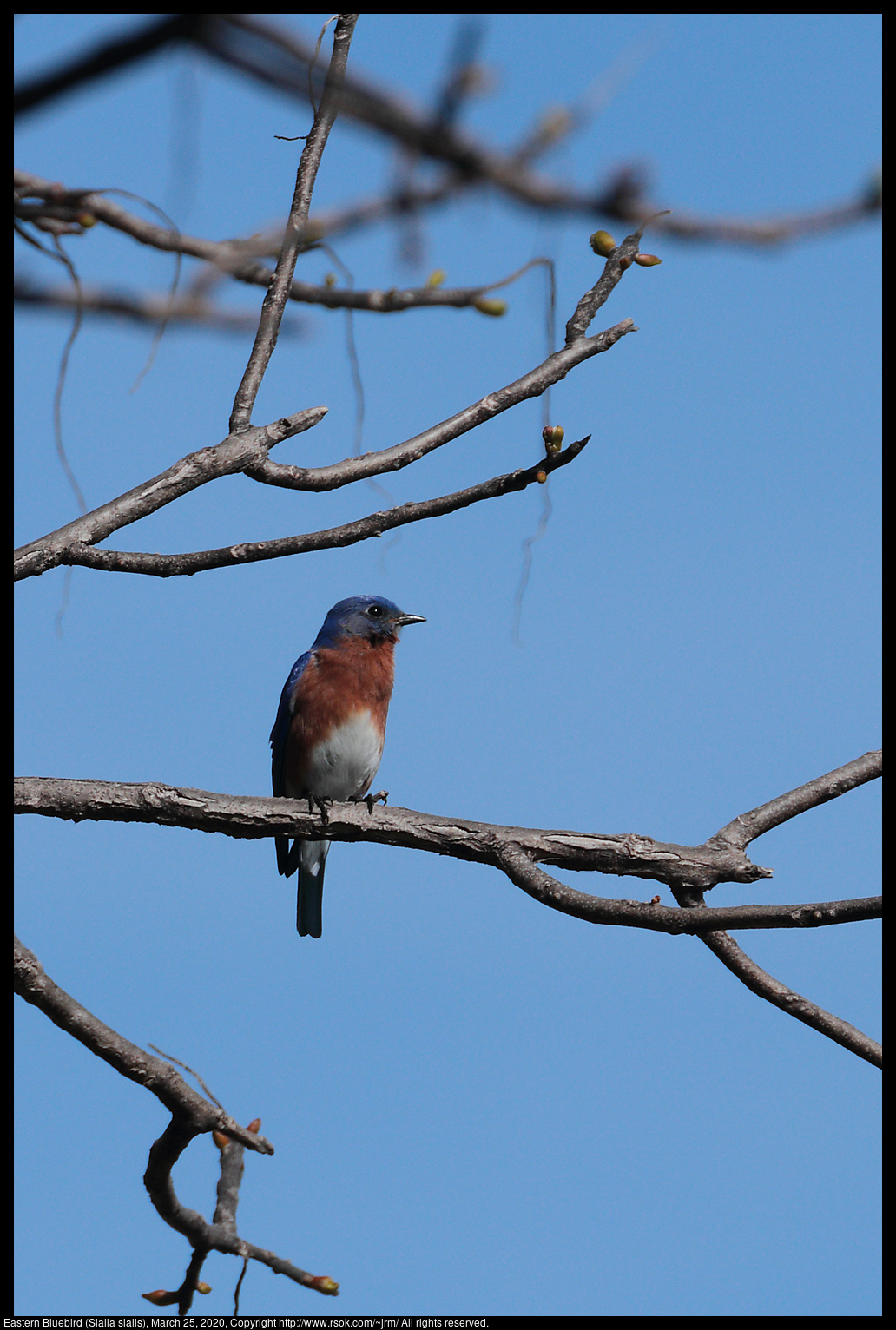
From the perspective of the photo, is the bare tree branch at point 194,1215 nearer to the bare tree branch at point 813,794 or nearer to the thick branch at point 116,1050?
the thick branch at point 116,1050

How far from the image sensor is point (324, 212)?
4.90ft

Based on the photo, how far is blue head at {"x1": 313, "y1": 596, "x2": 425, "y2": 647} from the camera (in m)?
7.63

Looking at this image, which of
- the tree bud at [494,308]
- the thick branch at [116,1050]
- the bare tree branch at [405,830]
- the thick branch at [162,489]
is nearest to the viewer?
the tree bud at [494,308]

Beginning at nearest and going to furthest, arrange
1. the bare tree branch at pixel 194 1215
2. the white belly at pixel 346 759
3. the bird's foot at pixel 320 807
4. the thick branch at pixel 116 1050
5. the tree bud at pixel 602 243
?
the bare tree branch at pixel 194 1215 < the thick branch at pixel 116 1050 < the tree bud at pixel 602 243 < the bird's foot at pixel 320 807 < the white belly at pixel 346 759

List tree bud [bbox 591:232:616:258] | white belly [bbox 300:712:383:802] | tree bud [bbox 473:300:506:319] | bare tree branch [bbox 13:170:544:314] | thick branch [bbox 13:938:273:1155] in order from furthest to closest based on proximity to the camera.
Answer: white belly [bbox 300:712:383:802]
tree bud [bbox 591:232:616:258]
thick branch [bbox 13:938:273:1155]
tree bud [bbox 473:300:506:319]
bare tree branch [bbox 13:170:544:314]

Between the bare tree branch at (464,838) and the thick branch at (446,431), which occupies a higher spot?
the thick branch at (446,431)

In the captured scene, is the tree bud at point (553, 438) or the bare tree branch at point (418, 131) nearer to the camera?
the bare tree branch at point (418, 131)

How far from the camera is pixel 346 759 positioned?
726cm

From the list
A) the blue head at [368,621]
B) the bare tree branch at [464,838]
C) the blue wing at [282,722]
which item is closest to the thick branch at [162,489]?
the bare tree branch at [464,838]

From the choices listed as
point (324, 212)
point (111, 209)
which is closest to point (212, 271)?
point (111, 209)

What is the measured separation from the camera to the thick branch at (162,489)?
471 cm

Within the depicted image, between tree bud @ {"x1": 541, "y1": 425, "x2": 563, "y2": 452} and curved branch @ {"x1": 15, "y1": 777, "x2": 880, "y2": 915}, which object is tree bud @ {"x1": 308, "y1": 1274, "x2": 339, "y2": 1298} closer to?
curved branch @ {"x1": 15, "y1": 777, "x2": 880, "y2": 915}

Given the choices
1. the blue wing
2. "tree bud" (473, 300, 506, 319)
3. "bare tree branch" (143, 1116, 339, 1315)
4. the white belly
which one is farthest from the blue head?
"tree bud" (473, 300, 506, 319)
